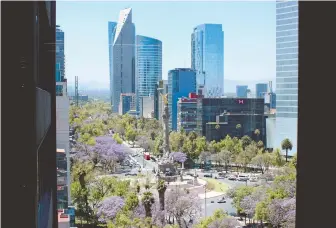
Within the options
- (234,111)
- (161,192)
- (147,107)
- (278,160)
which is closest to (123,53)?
(147,107)

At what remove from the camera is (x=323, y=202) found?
1.02 metres

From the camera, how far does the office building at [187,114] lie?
17.9m

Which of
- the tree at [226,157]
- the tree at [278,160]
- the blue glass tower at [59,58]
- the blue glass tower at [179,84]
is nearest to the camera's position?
the blue glass tower at [59,58]

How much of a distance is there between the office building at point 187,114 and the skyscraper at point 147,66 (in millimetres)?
5115

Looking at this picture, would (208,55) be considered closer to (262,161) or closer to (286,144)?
(286,144)

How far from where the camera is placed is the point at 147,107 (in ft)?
70.7

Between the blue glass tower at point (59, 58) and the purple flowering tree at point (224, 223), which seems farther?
the purple flowering tree at point (224, 223)

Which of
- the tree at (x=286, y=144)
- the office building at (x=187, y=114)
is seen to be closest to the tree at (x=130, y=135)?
the office building at (x=187, y=114)

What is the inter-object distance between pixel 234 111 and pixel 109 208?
997 centimetres

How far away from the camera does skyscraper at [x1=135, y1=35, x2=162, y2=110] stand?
23719mm

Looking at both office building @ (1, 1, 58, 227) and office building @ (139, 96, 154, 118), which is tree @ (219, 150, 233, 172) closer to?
office building @ (139, 96, 154, 118)

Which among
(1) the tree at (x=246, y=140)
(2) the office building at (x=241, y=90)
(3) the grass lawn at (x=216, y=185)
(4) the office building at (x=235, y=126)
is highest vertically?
(2) the office building at (x=241, y=90)

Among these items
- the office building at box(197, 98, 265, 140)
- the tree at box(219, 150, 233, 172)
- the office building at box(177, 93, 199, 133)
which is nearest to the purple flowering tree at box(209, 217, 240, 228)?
the tree at box(219, 150, 233, 172)

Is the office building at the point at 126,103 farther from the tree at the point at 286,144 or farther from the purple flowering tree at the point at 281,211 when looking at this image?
the purple flowering tree at the point at 281,211
